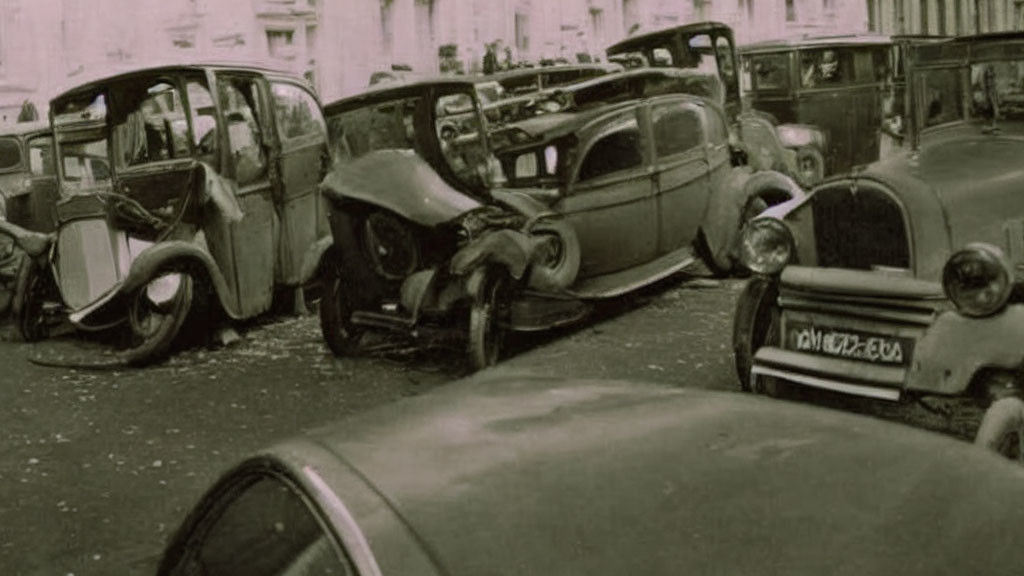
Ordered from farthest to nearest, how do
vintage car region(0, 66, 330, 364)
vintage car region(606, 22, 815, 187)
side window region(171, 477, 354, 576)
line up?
vintage car region(606, 22, 815, 187) → vintage car region(0, 66, 330, 364) → side window region(171, 477, 354, 576)

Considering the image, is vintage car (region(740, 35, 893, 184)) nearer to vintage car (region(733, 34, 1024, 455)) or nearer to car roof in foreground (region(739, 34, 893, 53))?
car roof in foreground (region(739, 34, 893, 53))

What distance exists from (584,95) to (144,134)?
375 cm

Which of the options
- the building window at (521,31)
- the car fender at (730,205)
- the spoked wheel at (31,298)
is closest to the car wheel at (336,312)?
the spoked wheel at (31,298)

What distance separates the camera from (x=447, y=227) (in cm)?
854

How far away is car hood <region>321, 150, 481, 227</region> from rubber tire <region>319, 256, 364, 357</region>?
2.17 feet

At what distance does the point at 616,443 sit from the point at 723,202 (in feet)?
28.6

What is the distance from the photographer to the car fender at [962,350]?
209 inches

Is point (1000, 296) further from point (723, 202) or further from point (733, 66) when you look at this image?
point (733, 66)

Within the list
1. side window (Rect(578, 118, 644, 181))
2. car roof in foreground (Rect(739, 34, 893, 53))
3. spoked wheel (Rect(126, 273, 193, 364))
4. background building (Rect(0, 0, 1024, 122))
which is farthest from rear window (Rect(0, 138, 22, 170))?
car roof in foreground (Rect(739, 34, 893, 53))

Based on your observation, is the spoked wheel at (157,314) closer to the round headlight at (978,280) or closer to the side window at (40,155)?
the side window at (40,155)

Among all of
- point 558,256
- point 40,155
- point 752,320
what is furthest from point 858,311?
point 40,155

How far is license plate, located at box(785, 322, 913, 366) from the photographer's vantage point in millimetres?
5680

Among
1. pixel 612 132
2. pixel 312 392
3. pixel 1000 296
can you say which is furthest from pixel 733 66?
pixel 1000 296

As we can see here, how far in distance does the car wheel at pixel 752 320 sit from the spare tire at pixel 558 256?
2.26m
